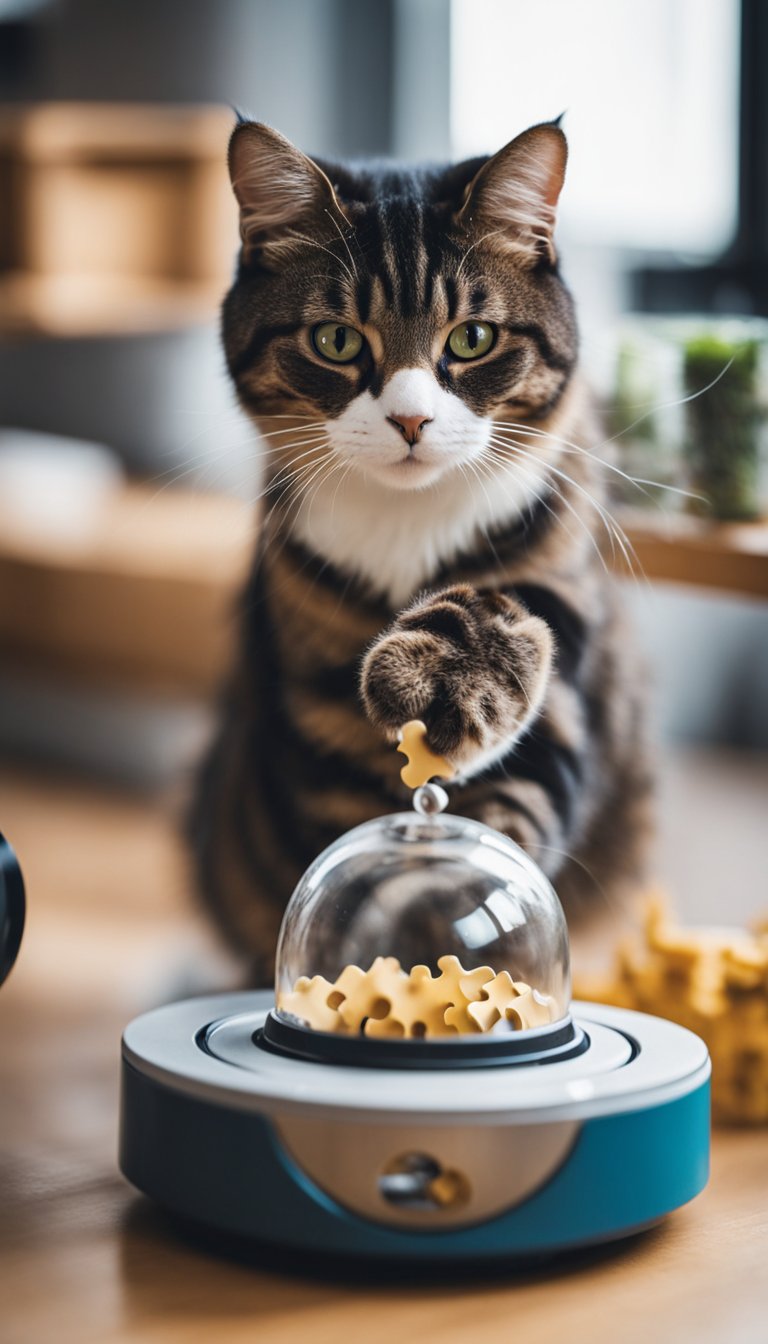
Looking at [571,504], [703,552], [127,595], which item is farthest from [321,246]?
[127,595]

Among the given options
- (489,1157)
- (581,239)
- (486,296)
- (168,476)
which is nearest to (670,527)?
(486,296)

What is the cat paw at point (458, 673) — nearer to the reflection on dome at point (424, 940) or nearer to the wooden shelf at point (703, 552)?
the reflection on dome at point (424, 940)

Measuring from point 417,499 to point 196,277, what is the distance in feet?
6.46

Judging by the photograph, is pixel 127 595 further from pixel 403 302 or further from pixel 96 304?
pixel 403 302

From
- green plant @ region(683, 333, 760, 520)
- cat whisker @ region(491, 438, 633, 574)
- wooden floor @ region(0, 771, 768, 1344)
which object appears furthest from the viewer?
green plant @ region(683, 333, 760, 520)

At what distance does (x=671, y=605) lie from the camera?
2.61m

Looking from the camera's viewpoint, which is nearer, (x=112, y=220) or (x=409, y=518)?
(x=409, y=518)

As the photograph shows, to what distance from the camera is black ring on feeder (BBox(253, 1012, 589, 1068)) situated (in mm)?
845

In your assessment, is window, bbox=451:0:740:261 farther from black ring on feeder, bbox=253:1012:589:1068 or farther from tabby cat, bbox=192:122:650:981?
black ring on feeder, bbox=253:1012:589:1068

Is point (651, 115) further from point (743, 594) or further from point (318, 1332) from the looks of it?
point (318, 1332)

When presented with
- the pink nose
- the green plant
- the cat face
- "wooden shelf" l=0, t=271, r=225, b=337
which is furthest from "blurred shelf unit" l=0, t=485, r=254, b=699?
the pink nose

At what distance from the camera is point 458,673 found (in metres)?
0.93

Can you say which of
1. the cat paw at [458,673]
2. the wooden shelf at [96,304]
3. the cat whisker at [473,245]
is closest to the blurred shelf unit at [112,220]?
the wooden shelf at [96,304]

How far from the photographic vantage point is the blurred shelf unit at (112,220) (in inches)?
110
